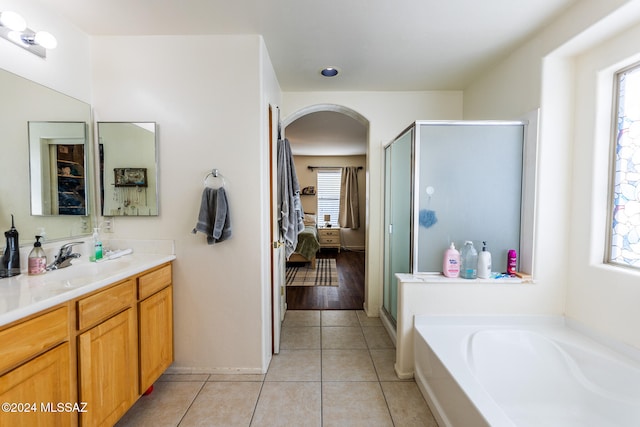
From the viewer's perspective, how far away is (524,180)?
1.99 metres

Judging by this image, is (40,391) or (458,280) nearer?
(40,391)

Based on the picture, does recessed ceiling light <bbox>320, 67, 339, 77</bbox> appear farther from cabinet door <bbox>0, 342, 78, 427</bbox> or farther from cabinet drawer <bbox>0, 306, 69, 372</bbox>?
cabinet door <bbox>0, 342, 78, 427</bbox>

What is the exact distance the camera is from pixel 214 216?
1887mm

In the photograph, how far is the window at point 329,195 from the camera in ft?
23.7

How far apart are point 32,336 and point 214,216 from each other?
1035 millimetres

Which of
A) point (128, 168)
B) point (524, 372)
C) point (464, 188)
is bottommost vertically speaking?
point (524, 372)

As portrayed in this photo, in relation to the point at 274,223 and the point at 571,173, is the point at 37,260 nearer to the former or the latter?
the point at 274,223

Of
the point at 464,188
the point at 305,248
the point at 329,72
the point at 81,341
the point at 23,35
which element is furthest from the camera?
the point at 305,248

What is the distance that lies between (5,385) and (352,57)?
2598mm

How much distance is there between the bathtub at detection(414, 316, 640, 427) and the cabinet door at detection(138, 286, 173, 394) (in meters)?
1.73

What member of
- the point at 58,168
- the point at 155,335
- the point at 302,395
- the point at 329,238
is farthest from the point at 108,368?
the point at 329,238

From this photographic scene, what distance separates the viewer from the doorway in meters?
3.34

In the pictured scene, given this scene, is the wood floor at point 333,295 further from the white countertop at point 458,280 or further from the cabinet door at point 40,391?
the cabinet door at point 40,391

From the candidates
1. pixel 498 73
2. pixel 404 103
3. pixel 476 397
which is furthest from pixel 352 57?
pixel 476 397
